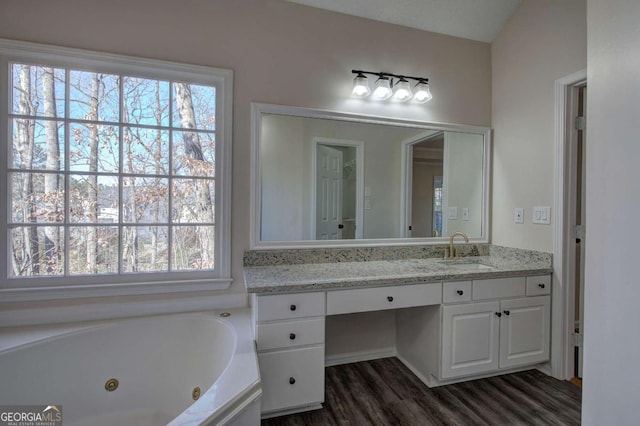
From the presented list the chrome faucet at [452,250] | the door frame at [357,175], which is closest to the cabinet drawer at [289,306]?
the door frame at [357,175]

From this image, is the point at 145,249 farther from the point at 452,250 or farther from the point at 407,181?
the point at 452,250

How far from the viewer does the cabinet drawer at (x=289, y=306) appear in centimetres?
154

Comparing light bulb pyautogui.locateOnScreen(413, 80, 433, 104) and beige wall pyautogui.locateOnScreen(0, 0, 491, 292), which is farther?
light bulb pyautogui.locateOnScreen(413, 80, 433, 104)

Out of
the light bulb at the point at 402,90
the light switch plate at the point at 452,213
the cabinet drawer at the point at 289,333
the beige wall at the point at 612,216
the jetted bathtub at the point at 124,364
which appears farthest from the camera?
the light switch plate at the point at 452,213

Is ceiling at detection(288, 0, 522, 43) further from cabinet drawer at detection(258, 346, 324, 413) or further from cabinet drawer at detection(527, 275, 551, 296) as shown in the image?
cabinet drawer at detection(258, 346, 324, 413)

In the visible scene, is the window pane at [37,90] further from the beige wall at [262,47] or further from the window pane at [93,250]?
the window pane at [93,250]

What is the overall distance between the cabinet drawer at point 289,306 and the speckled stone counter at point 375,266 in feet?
0.15

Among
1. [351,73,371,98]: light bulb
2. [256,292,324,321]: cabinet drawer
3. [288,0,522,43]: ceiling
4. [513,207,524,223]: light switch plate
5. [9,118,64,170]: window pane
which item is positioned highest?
[288,0,522,43]: ceiling

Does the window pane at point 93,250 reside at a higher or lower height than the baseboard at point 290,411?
higher

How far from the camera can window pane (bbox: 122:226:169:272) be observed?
1.83 metres

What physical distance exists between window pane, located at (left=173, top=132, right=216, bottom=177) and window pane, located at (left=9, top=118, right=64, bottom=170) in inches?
24.7

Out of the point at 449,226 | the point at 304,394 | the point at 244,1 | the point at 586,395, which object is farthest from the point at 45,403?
the point at 449,226

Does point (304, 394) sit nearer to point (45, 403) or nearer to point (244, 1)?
point (45, 403)

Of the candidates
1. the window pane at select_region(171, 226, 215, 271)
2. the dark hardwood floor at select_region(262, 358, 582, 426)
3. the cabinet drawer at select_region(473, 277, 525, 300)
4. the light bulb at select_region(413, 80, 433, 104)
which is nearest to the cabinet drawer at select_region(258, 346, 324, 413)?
the dark hardwood floor at select_region(262, 358, 582, 426)
